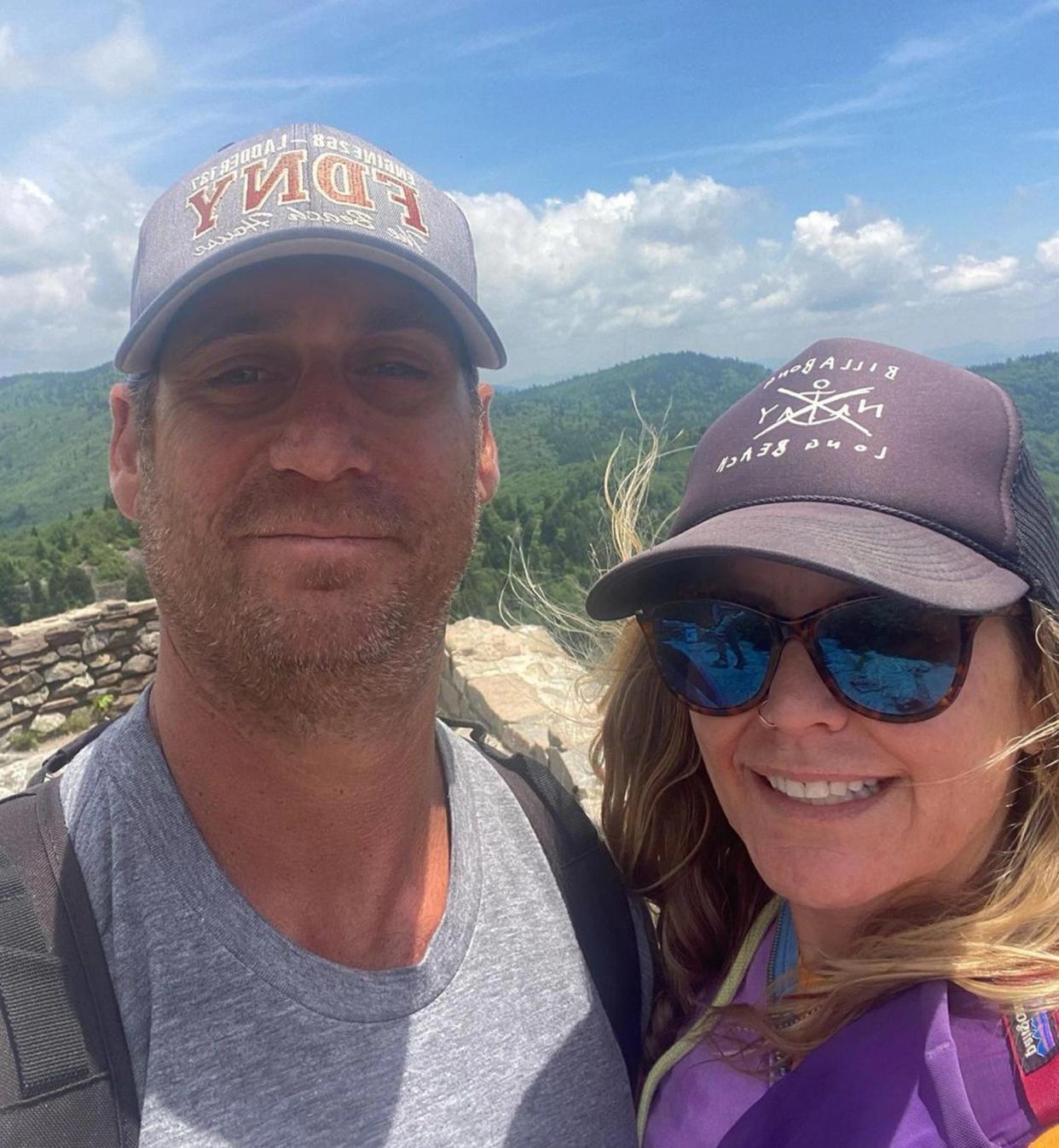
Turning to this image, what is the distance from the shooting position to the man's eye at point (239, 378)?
1330 mm

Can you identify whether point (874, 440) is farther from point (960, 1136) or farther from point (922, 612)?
point (960, 1136)

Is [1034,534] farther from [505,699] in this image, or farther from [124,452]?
[505,699]

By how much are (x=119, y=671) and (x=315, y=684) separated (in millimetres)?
7969

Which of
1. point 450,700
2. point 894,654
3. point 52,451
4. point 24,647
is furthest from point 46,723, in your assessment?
point 52,451

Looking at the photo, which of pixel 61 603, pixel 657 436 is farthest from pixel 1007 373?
pixel 657 436

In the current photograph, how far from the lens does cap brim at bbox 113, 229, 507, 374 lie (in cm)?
126

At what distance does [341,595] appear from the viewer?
132cm

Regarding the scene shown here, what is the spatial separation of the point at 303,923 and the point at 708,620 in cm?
80

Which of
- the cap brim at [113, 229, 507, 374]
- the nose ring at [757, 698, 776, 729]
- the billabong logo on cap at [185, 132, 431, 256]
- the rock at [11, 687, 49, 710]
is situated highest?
the billabong logo on cap at [185, 132, 431, 256]

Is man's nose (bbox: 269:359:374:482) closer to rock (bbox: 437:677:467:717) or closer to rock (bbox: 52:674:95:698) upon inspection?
rock (bbox: 437:677:467:717)

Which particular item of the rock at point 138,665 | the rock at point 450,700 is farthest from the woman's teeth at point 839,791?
the rock at point 138,665

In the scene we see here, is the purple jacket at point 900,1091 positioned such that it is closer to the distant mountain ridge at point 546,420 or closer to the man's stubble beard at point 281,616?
the man's stubble beard at point 281,616

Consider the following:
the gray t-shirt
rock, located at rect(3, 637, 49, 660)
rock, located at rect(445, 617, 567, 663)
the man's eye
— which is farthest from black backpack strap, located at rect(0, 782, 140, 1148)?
rock, located at rect(3, 637, 49, 660)

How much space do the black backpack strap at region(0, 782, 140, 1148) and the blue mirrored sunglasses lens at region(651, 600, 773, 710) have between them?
0.91m
